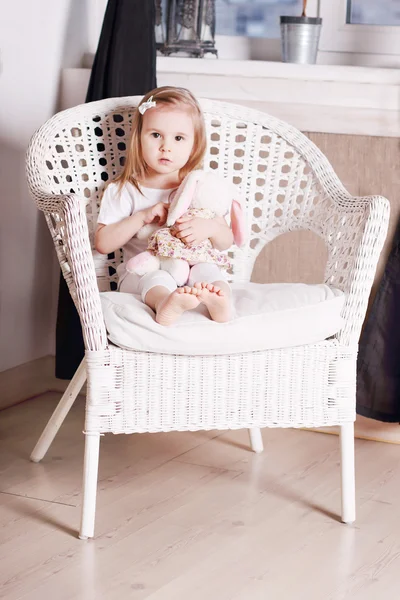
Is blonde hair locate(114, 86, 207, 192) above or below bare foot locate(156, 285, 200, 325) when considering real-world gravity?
above

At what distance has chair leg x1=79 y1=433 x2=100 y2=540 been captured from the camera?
164 cm

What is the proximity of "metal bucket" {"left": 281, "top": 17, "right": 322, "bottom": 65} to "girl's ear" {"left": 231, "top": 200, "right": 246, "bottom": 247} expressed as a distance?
67cm

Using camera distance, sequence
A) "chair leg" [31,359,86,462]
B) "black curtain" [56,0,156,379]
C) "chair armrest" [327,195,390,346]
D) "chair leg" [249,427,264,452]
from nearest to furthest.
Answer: "chair armrest" [327,195,390,346] < "chair leg" [31,359,86,462] < "chair leg" [249,427,264,452] < "black curtain" [56,0,156,379]

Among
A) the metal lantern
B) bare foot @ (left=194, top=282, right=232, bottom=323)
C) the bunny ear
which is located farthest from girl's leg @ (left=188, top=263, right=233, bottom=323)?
the metal lantern

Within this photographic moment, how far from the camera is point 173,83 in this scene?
94.0 inches

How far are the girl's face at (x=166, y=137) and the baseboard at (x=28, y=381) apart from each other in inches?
32.2

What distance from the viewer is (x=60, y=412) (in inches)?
77.9

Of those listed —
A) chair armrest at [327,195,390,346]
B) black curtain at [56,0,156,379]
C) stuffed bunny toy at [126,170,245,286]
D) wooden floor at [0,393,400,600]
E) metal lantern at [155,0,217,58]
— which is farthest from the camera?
metal lantern at [155,0,217,58]

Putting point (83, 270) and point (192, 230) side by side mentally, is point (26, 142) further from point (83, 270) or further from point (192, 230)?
point (83, 270)

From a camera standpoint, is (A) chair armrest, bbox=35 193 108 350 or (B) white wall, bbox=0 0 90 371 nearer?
(A) chair armrest, bbox=35 193 108 350

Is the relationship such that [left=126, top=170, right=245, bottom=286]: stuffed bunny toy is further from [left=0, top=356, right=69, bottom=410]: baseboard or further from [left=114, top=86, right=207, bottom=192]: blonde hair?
[left=0, top=356, right=69, bottom=410]: baseboard

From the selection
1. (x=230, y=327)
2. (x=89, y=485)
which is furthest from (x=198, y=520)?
(x=230, y=327)

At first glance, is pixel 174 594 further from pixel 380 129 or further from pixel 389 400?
pixel 380 129

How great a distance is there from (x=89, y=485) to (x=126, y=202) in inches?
25.3
